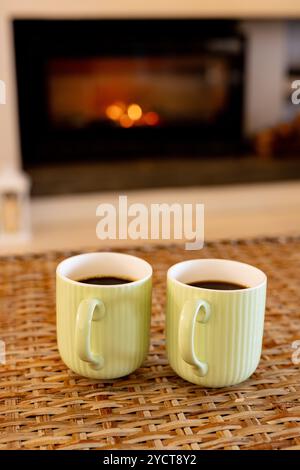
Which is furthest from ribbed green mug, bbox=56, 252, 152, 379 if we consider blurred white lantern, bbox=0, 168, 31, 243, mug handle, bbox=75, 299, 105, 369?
blurred white lantern, bbox=0, 168, 31, 243

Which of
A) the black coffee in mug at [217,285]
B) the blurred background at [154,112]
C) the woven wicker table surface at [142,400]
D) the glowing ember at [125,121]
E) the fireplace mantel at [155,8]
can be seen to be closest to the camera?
the woven wicker table surface at [142,400]

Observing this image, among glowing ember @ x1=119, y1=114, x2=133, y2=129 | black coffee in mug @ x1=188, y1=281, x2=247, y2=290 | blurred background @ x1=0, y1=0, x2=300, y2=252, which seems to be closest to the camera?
black coffee in mug @ x1=188, y1=281, x2=247, y2=290

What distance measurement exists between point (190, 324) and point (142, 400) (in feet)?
0.28

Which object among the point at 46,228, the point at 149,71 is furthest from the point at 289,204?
the point at 46,228

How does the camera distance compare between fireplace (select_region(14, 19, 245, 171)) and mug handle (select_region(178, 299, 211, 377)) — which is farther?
fireplace (select_region(14, 19, 245, 171))

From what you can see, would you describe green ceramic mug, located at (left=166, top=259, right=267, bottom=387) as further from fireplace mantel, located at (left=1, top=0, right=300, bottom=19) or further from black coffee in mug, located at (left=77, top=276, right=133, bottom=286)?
fireplace mantel, located at (left=1, top=0, right=300, bottom=19)

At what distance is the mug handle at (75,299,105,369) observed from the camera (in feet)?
1.93

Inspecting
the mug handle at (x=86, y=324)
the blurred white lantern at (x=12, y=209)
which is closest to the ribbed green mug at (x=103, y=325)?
the mug handle at (x=86, y=324)

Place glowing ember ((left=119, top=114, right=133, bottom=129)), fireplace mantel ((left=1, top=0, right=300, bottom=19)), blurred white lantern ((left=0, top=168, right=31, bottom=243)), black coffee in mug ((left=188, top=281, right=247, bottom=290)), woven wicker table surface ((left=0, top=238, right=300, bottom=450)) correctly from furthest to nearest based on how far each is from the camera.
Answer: glowing ember ((left=119, top=114, right=133, bottom=129))
fireplace mantel ((left=1, top=0, right=300, bottom=19))
blurred white lantern ((left=0, top=168, right=31, bottom=243))
black coffee in mug ((left=188, top=281, right=247, bottom=290))
woven wicker table surface ((left=0, top=238, right=300, bottom=450))

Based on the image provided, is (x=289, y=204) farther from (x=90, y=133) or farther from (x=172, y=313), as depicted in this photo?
(x=172, y=313)

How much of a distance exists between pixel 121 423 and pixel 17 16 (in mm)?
2332

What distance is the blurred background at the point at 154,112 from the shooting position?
2.71 m

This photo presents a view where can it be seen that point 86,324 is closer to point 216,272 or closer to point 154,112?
point 216,272

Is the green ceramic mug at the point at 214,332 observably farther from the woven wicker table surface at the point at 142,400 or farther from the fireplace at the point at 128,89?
the fireplace at the point at 128,89
